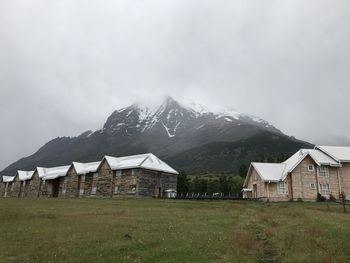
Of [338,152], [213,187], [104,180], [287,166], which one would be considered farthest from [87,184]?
[338,152]

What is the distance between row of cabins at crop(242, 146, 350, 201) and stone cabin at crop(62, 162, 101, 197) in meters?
37.0

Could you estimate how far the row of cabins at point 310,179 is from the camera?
61438 millimetres

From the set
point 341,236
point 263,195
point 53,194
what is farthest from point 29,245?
point 53,194

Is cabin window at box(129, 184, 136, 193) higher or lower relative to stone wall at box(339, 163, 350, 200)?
lower

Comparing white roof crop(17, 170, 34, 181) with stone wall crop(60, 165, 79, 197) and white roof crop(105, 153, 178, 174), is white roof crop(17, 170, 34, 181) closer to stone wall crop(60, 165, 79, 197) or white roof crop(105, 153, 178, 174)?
stone wall crop(60, 165, 79, 197)

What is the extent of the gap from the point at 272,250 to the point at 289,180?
46428 millimetres

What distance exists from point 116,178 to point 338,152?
43332 millimetres

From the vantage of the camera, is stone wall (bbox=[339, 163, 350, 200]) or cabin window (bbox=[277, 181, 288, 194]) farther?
cabin window (bbox=[277, 181, 288, 194])

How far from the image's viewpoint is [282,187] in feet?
206

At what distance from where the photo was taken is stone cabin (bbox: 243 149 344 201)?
2419 inches

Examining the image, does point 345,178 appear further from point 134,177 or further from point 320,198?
point 134,177

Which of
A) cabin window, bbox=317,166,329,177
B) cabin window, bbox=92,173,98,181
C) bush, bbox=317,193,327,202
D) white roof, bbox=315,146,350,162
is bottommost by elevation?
bush, bbox=317,193,327,202

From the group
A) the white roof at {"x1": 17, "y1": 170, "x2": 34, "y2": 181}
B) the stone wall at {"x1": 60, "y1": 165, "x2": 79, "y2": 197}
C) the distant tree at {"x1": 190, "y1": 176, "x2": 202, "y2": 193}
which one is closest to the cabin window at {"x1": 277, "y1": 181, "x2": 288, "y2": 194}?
the stone wall at {"x1": 60, "y1": 165, "x2": 79, "y2": 197}

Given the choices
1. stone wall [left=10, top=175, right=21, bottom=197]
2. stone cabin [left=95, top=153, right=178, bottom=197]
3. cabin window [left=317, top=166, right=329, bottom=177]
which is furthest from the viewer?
stone wall [left=10, top=175, right=21, bottom=197]
